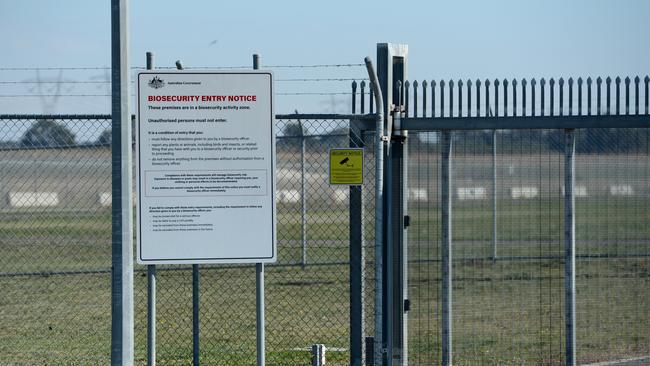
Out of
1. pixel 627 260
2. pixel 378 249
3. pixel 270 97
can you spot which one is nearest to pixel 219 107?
pixel 270 97

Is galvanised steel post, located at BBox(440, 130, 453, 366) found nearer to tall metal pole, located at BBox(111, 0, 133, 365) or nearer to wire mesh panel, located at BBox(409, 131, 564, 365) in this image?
wire mesh panel, located at BBox(409, 131, 564, 365)

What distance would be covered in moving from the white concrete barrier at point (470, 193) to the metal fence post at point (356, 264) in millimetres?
976

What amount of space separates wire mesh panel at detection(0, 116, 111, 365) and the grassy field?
0.15ft

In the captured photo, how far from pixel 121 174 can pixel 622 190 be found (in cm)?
388

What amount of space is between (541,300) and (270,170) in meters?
2.84

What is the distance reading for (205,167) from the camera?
25.0 feet

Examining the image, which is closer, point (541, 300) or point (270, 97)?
point (270, 97)

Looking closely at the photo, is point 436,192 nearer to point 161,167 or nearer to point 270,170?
point 270,170

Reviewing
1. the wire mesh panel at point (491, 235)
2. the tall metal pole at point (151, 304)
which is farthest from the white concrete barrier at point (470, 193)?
the tall metal pole at point (151, 304)

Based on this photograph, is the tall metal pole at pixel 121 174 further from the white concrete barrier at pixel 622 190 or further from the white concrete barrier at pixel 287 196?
the white concrete barrier at pixel 287 196

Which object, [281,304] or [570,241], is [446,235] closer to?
[570,241]

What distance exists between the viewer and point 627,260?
849cm

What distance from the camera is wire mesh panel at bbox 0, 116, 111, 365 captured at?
34.2 ft

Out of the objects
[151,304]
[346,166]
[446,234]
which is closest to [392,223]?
[446,234]
